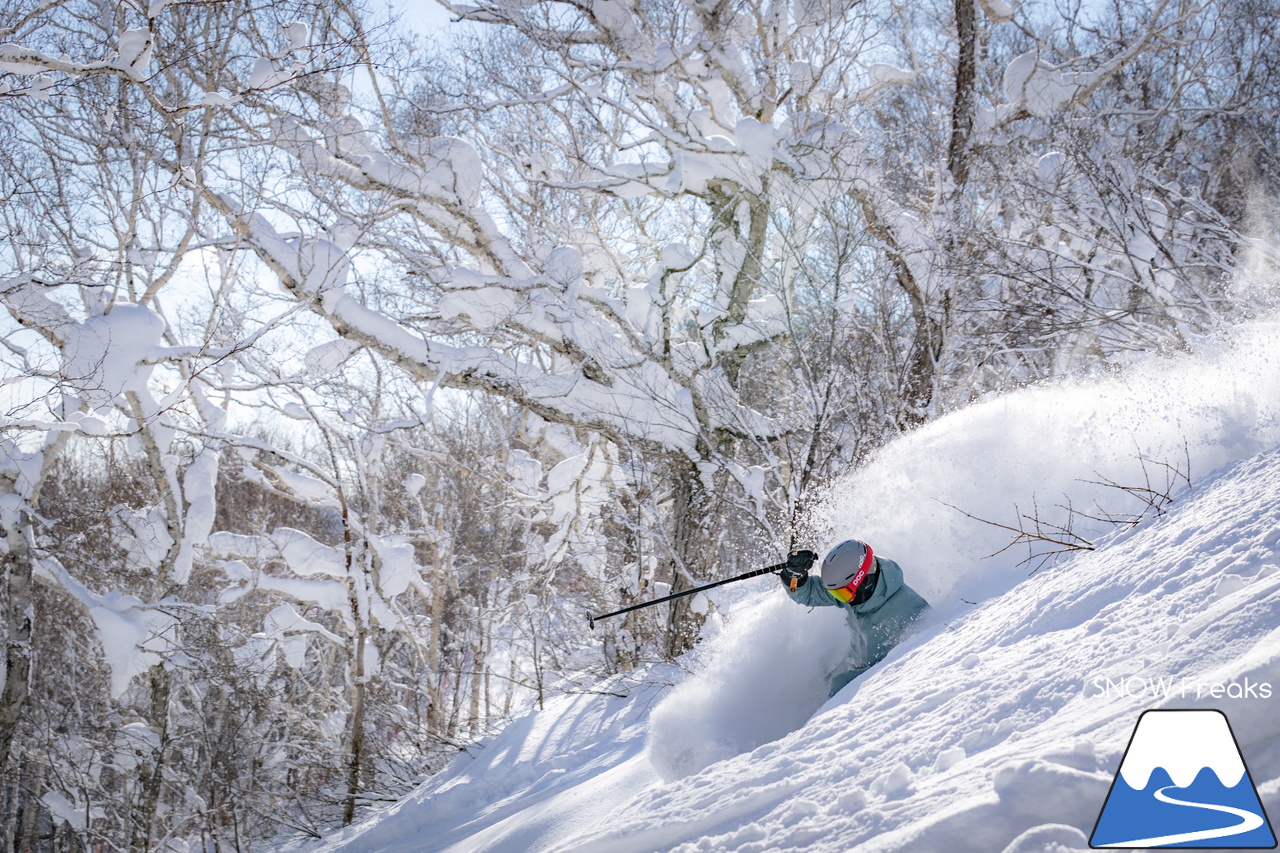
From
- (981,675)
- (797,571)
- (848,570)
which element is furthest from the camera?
(797,571)

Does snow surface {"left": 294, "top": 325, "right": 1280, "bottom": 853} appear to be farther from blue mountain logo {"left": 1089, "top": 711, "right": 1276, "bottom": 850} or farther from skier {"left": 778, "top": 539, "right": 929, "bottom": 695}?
skier {"left": 778, "top": 539, "right": 929, "bottom": 695}

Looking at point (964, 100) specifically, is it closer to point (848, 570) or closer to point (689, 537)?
point (689, 537)

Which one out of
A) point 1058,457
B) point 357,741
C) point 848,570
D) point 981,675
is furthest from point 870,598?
point 357,741

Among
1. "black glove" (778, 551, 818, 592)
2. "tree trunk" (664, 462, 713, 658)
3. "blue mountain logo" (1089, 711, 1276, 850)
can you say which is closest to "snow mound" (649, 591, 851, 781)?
"black glove" (778, 551, 818, 592)

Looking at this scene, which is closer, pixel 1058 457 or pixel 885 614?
pixel 885 614

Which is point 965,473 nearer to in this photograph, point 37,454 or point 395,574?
point 395,574

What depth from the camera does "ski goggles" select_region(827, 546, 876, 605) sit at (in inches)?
138

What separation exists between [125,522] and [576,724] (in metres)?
6.91

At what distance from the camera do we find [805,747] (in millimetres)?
2400

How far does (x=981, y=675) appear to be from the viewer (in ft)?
7.20

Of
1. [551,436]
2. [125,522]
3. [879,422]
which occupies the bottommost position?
[879,422]

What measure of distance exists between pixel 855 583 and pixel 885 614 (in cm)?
22

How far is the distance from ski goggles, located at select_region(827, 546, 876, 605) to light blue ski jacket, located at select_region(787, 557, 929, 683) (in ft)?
0.17

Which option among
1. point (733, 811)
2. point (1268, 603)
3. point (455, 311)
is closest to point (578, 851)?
point (733, 811)
